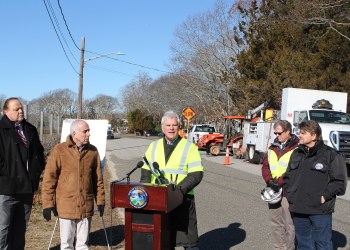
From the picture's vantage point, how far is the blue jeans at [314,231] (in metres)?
4.89

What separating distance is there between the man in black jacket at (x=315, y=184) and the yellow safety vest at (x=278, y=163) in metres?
0.61

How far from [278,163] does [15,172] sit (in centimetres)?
314

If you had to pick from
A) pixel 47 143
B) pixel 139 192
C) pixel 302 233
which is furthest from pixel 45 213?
pixel 47 143

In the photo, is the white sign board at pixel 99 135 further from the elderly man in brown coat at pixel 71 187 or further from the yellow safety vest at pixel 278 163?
the yellow safety vest at pixel 278 163

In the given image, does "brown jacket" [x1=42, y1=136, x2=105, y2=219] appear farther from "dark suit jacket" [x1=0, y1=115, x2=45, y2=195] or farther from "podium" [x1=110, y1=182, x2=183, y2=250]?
"podium" [x1=110, y1=182, x2=183, y2=250]

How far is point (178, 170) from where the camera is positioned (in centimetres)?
448

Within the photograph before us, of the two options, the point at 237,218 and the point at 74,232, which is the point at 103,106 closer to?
the point at 237,218

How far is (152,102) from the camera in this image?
298ft

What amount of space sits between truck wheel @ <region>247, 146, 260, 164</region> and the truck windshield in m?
4.98

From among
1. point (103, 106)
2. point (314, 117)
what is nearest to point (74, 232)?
point (314, 117)

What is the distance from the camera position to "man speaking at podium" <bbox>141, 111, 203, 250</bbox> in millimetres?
4477

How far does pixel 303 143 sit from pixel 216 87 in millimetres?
41014

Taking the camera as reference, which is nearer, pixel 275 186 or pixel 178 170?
pixel 178 170

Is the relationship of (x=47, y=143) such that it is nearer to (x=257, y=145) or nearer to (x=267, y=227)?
(x=267, y=227)
